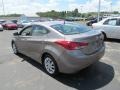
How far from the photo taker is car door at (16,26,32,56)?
20.8ft

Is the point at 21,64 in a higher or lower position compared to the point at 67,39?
lower

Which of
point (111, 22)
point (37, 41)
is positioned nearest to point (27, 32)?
point (37, 41)

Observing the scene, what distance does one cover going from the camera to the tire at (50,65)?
5047mm

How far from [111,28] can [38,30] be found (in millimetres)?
5738

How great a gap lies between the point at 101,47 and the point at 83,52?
3.19ft

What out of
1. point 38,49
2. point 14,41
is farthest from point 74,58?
point 14,41

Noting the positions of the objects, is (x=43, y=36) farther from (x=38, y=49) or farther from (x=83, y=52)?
(x=83, y=52)

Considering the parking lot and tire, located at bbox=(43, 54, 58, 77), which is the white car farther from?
tire, located at bbox=(43, 54, 58, 77)

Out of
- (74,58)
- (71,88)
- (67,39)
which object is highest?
(67,39)

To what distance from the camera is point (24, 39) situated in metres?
6.57

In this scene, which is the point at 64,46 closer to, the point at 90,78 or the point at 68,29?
the point at 68,29

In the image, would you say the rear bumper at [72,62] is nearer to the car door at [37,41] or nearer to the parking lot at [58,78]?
the parking lot at [58,78]

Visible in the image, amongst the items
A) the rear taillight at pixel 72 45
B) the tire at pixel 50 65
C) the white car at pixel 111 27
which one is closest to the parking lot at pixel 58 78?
the tire at pixel 50 65

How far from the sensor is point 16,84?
4.80m
